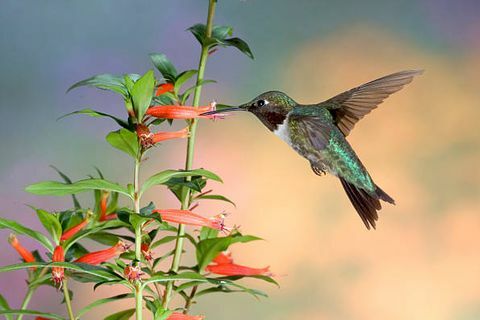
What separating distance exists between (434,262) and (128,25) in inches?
53.6

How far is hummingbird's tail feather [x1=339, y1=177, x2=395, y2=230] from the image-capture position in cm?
123

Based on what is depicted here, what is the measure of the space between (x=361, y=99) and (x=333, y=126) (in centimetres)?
7

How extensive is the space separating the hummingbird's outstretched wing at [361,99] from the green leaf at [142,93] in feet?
1.18

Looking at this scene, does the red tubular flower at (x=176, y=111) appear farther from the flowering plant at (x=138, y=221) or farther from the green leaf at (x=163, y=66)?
the green leaf at (x=163, y=66)

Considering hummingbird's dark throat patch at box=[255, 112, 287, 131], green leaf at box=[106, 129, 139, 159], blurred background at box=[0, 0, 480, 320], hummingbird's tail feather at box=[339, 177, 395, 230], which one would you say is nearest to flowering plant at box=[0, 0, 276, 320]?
green leaf at box=[106, 129, 139, 159]

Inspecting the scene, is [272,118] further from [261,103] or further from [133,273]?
[133,273]

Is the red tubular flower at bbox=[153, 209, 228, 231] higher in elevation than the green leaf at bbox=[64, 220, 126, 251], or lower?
higher

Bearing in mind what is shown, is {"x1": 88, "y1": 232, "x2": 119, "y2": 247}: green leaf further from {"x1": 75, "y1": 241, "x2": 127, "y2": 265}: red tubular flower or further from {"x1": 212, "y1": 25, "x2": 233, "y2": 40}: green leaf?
{"x1": 212, "y1": 25, "x2": 233, "y2": 40}: green leaf

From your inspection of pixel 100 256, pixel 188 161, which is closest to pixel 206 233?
pixel 188 161

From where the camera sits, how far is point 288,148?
2.57 m

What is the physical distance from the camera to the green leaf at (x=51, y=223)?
129 centimetres

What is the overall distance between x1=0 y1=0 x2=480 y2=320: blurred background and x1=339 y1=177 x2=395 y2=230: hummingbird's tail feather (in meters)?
1.19

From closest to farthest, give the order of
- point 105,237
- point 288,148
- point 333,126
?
point 333,126, point 105,237, point 288,148

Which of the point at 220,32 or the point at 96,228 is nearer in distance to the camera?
the point at 96,228
